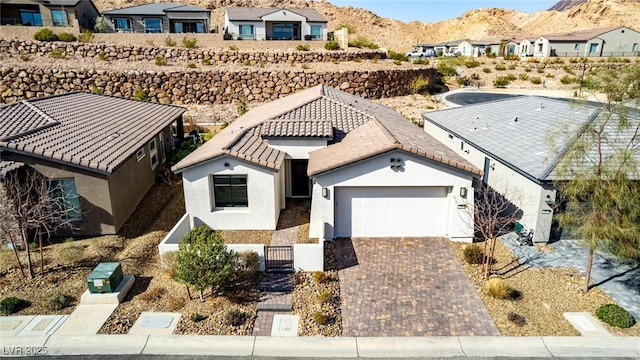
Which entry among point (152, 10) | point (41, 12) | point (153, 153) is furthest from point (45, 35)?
point (153, 153)

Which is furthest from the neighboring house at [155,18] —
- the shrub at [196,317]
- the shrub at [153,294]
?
the shrub at [196,317]

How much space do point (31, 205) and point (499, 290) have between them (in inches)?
627

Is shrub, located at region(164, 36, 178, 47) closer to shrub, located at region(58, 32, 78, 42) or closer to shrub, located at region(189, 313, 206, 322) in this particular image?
shrub, located at region(58, 32, 78, 42)

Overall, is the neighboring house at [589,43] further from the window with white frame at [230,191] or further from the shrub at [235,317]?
the shrub at [235,317]

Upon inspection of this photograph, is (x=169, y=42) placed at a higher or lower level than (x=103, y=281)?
higher

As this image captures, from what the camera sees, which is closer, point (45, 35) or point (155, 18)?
point (45, 35)

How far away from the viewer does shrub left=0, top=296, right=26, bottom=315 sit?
11.8 metres

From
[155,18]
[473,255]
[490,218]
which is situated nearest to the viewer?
[490,218]

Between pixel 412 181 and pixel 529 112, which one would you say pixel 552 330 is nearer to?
pixel 412 181

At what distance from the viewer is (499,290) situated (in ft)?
40.9

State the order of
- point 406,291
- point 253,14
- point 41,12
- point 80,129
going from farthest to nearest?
point 253,14 < point 41,12 < point 80,129 < point 406,291

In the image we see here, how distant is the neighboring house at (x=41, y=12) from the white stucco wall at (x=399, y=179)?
157 feet

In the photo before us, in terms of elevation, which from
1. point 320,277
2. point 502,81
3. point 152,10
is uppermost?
point 152,10

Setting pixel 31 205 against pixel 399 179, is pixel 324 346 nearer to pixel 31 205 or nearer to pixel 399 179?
pixel 399 179
